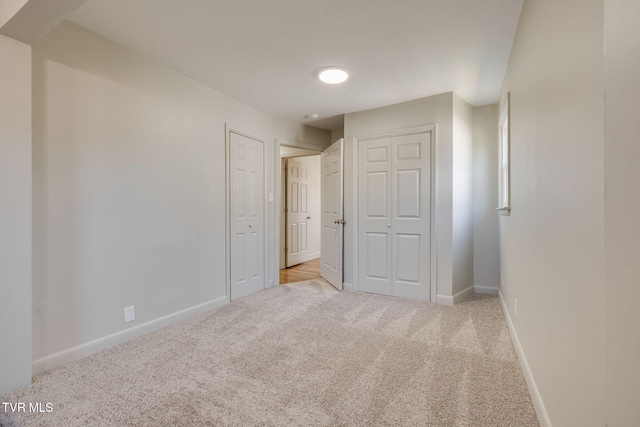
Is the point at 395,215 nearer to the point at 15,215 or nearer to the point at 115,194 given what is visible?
the point at 115,194

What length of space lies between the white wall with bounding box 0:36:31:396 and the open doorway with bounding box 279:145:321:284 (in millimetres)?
3355

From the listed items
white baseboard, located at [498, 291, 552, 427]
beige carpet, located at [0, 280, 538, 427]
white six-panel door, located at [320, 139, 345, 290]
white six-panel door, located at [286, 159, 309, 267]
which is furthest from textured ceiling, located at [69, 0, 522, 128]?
white six-panel door, located at [286, 159, 309, 267]

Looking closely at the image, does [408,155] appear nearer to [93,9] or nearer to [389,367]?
[389,367]

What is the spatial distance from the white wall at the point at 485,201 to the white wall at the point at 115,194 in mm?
3101

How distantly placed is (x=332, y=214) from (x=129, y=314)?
263cm

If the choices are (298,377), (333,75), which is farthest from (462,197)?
(298,377)

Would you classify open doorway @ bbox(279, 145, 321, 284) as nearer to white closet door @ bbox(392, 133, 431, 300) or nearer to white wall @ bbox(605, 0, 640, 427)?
white closet door @ bbox(392, 133, 431, 300)

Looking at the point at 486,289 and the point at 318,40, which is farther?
the point at 486,289

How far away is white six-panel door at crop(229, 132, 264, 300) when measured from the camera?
11.4ft

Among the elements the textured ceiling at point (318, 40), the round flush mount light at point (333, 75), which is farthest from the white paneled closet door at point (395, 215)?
the round flush mount light at point (333, 75)

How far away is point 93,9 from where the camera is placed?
1.92 metres

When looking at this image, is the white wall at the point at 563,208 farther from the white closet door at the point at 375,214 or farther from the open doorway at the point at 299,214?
the open doorway at the point at 299,214

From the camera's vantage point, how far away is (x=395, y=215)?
3.60 meters

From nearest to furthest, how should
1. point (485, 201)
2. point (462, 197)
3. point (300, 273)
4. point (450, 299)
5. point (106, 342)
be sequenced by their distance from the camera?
point (106, 342), point (450, 299), point (462, 197), point (485, 201), point (300, 273)
